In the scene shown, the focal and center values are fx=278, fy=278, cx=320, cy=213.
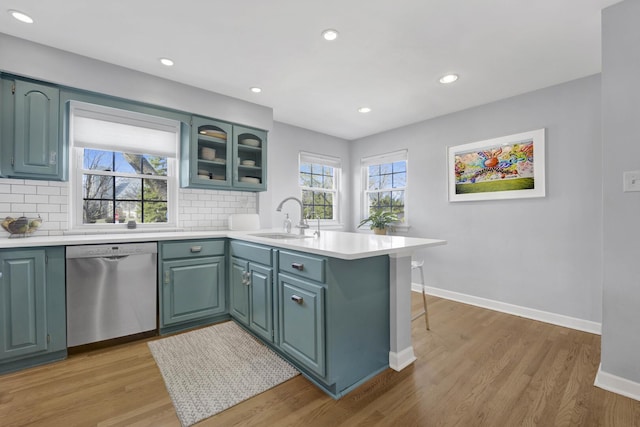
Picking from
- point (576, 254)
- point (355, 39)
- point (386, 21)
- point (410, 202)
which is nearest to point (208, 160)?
point (355, 39)

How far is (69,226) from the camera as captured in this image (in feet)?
8.59

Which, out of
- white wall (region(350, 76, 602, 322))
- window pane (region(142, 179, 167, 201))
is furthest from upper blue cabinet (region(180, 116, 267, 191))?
white wall (region(350, 76, 602, 322))

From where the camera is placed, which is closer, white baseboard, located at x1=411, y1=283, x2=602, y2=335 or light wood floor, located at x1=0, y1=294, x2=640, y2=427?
light wood floor, located at x1=0, y1=294, x2=640, y2=427

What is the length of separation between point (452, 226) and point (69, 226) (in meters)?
4.27

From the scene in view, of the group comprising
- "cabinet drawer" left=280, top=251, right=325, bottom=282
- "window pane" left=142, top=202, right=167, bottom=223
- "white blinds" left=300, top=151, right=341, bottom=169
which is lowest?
"cabinet drawer" left=280, top=251, right=325, bottom=282

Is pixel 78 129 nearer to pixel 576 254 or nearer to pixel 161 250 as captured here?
pixel 161 250

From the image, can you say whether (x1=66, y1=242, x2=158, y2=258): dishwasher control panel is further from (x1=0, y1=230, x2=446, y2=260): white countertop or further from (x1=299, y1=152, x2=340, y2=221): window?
(x1=299, y1=152, x2=340, y2=221): window

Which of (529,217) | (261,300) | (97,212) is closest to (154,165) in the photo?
(97,212)

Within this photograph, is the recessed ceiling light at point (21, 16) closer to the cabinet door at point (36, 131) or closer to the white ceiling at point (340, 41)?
the white ceiling at point (340, 41)

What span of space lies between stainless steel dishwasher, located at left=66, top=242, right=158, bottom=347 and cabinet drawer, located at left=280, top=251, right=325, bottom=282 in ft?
4.41

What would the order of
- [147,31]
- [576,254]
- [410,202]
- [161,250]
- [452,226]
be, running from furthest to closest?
1. [410,202]
2. [452,226]
3. [576,254]
4. [161,250]
5. [147,31]

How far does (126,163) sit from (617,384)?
443 centimetres

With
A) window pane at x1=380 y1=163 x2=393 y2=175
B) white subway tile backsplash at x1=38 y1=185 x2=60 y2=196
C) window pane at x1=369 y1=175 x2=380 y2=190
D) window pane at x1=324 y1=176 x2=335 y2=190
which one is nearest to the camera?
white subway tile backsplash at x1=38 y1=185 x2=60 y2=196

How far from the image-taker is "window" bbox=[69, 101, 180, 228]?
2682mm
